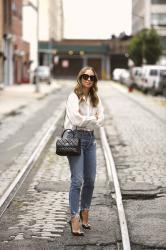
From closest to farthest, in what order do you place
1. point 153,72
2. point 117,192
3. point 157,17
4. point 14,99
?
point 117,192, point 14,99, point 153,72, point 157,17

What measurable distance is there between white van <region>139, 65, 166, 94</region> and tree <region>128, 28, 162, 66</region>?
37983 millimetres

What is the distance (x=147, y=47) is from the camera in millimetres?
94625

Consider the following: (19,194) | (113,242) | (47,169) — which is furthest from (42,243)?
(47,169)

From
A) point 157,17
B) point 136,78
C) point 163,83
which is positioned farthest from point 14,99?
point 157,17

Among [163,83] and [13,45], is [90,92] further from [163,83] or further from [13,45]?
[13,45]

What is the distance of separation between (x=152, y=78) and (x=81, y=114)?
Result: 44.4 m

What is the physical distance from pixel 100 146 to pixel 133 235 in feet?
32.8

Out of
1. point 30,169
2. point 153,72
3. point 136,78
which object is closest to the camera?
point 30,169

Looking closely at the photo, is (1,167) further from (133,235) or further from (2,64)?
(2,64)

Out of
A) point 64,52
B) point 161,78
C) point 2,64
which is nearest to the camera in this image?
point 161,78

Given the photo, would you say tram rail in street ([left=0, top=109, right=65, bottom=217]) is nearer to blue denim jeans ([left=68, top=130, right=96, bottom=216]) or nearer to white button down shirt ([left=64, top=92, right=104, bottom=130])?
blue denim jeans ([left=68, top=130, right=96, bottom=216])

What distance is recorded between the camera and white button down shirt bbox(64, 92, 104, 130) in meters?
7.61

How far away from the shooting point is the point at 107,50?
122 m

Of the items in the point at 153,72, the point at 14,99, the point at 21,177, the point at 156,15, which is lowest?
the point at 14,99
